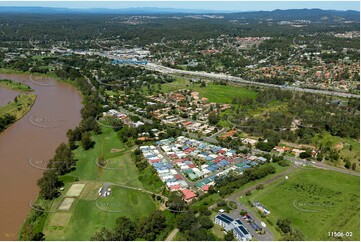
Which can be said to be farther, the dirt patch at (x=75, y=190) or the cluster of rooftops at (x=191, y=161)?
the cluster of rooftops at (x=191, y=161)

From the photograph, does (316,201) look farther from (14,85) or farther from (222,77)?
(14,85)

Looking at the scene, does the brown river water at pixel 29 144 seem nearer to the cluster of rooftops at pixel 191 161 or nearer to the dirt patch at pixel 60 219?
the dirt patch at pixel 60 219

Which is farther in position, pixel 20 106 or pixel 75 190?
pixel 20 106

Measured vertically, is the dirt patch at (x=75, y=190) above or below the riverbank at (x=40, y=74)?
above

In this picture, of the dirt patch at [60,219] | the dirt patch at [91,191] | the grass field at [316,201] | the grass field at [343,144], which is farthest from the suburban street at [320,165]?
the dirt patch at [60,219]

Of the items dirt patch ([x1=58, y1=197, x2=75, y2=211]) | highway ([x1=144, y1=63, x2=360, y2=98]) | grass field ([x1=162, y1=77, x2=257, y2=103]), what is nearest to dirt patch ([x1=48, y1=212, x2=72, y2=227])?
dirt patch ([x1=58, y1=197, x2=75, y2=211])

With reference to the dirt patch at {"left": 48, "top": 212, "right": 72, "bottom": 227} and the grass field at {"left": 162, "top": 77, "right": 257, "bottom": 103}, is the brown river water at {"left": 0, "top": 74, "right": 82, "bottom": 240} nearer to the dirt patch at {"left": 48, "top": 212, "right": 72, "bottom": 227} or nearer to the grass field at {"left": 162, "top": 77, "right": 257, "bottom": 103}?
the dirt patch at {"left": 48, "top": 212, "right": 72, "bottom": 227}

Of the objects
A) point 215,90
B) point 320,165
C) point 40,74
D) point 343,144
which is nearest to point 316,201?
point 320,165

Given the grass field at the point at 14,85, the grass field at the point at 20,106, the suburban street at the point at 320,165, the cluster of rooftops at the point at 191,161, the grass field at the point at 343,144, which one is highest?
the cluster of rooftops at the point at 191,161
